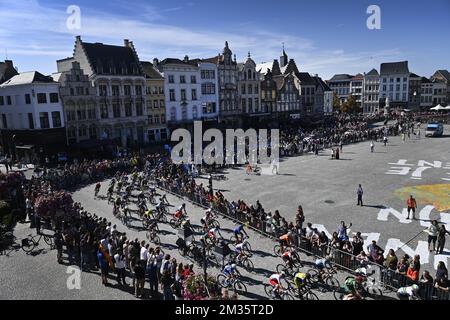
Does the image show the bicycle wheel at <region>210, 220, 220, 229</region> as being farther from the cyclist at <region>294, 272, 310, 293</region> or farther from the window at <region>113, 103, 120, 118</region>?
the window at <region>113, 103, 120, 118</region>

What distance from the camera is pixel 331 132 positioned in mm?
63156

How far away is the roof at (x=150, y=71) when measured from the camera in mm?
58912

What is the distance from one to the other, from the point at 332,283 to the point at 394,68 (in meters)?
119

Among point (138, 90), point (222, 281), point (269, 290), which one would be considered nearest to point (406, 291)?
point (269, 290)

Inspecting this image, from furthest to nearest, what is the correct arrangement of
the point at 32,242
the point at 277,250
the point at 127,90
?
the point at 127,90
the point at 32,242
the point at 277,250

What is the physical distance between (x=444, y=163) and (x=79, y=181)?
3801cm

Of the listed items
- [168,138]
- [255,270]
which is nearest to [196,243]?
[255,270]

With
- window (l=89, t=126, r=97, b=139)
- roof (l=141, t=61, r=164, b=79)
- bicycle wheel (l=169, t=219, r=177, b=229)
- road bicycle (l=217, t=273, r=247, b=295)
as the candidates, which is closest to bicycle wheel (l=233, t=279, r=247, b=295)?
road bicycle (l=217, t=273, r=247, b=295)

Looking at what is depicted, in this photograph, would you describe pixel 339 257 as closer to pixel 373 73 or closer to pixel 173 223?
pixel 173 223

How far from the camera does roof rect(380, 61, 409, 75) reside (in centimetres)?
11562

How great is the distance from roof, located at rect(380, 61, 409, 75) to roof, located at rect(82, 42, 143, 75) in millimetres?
90205

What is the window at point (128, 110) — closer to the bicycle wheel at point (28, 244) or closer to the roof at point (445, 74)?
the bicycle wheel at point (28, 244)

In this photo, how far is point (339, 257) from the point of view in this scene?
16.7 metres
